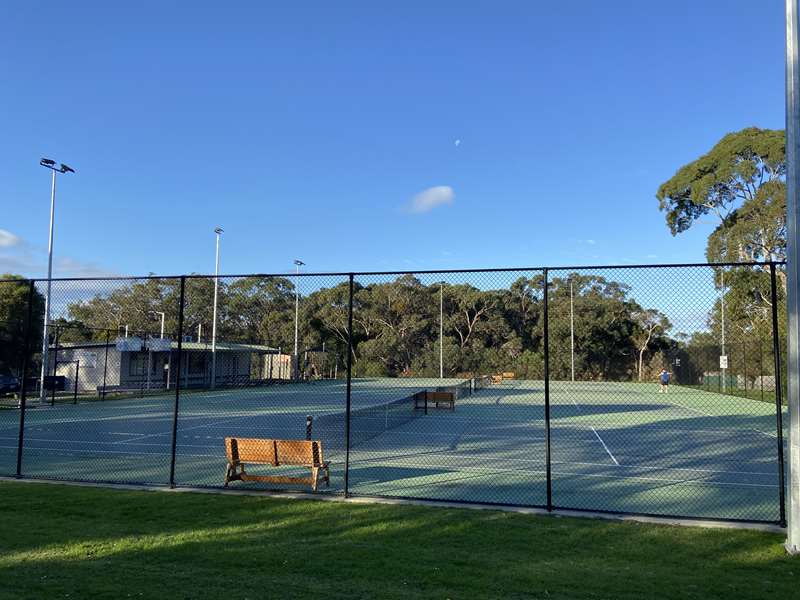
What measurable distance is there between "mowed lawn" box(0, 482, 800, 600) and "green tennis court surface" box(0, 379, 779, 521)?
1.55 metres

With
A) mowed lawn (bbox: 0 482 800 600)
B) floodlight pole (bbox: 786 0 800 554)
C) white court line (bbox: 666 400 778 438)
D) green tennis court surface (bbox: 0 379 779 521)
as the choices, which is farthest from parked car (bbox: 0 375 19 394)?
floodlight pole (bbox: 786 0 800 554)

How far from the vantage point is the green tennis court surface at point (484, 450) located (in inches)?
391

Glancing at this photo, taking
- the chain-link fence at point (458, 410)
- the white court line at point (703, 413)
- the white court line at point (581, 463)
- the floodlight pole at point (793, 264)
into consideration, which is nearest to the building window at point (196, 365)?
the chain-link fence at point (458, 410)

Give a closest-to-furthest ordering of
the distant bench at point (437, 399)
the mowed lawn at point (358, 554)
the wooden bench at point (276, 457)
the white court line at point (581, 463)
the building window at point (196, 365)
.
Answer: the mowed lawn at point (358, 554) → the wooden bench at point (276, 457) → the white court line at point (581, 463) → the distant bench at point (437, 399) → the building window at point (196, 365)

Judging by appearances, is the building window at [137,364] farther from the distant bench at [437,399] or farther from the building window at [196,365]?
the distant bench at [437,399]

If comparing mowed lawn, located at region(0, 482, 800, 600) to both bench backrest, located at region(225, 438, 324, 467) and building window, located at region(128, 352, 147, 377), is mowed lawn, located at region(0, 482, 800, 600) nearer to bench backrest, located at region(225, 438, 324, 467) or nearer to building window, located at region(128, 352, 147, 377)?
bench backrest, located at region(225, 438, 324, 467)

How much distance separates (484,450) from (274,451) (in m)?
5.89

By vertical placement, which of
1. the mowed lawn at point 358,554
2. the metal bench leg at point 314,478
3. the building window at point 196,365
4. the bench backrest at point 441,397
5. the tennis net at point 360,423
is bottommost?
the tennis net at point 360,423

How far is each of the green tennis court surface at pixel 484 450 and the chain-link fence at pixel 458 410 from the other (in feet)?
0.27

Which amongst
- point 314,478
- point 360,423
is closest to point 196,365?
point 360,423

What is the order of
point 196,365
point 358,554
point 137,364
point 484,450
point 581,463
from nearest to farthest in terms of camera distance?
1. point 358,554
2. point 581,463
3. point 484,450
4. point 137,364
5. point 196,365

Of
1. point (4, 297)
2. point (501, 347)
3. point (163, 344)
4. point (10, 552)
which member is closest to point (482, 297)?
point (501, 347)

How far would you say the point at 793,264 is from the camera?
669 centimetres

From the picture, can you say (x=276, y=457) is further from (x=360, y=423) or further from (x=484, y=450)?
(x=360, y=423)
